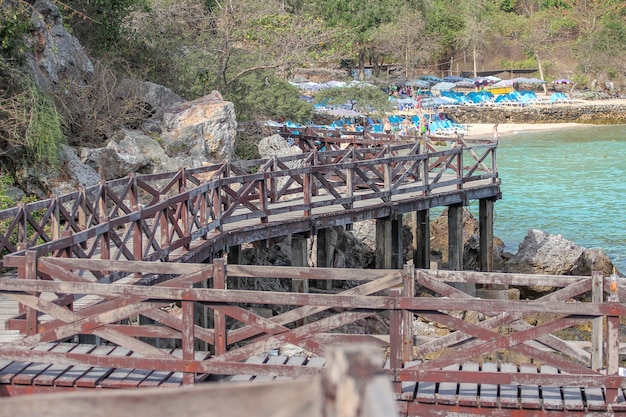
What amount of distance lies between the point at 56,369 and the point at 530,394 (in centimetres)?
388

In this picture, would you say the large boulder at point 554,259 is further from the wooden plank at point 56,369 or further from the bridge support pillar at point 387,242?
the wooden plank at point 56,369

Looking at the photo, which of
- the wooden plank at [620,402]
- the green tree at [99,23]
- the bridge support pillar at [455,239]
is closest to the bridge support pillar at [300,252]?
the bridge support pillar at [455,239]

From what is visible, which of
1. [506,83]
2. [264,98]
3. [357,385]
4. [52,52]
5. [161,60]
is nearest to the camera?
[357,385]

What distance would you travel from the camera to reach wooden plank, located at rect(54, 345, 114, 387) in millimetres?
7291

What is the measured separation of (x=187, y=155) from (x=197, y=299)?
14819 millimetres

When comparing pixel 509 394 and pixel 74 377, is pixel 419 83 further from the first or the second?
pixel 74 377

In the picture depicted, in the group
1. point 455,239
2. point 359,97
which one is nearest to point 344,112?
point 359,97

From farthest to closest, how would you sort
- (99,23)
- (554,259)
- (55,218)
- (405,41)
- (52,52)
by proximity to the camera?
1. (405,41)
2. (99,23)
3. (554,259)
4. (52,52)
5. (55,218)

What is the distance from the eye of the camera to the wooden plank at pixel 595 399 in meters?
6.87

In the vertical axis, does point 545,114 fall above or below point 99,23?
below

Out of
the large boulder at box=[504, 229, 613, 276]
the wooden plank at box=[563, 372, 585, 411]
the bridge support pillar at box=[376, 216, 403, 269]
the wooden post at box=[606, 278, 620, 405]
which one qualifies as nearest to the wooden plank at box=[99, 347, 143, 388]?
the wooden plank at box=[563, 372, 585, 411]

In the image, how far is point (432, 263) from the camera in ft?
71.9

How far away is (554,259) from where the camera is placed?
21953 millimetres

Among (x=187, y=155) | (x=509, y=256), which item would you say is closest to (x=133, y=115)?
(x=187, y=155)
